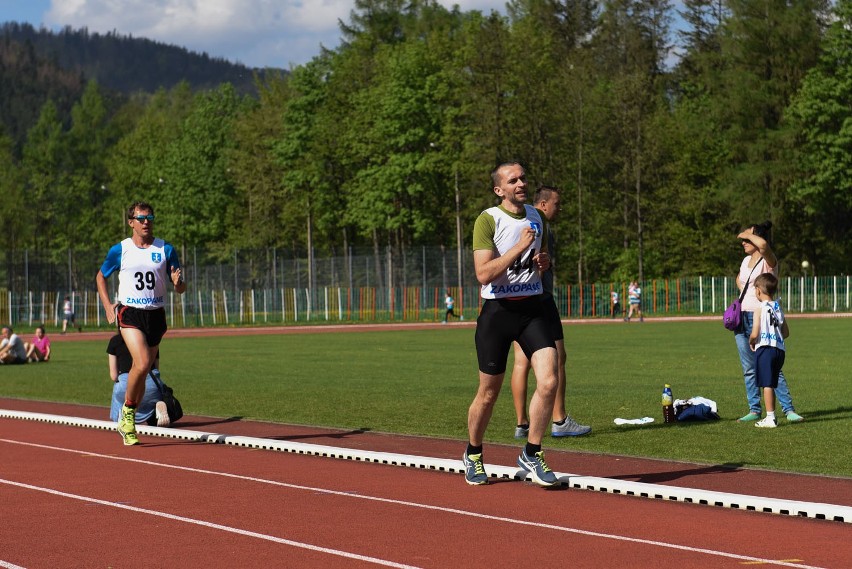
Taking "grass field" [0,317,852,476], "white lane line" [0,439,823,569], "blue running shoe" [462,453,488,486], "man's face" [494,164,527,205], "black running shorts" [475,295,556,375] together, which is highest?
"man's face" [494,164,527,205]

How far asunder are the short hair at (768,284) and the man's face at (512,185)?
5.08 m

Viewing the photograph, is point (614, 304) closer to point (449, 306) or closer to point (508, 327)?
point (449, 306)

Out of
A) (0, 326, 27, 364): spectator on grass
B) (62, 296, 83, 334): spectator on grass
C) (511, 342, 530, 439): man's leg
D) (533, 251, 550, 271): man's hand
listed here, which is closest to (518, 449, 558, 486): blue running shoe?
(533, 251, 550, 271): man's hand

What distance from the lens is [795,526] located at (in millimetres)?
8242

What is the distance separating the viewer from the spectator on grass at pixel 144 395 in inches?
598

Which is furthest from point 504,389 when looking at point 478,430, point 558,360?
point 478,430

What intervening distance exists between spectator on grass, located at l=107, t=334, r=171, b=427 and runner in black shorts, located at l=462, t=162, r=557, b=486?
6.25 m

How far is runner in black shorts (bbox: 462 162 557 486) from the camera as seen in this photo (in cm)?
969

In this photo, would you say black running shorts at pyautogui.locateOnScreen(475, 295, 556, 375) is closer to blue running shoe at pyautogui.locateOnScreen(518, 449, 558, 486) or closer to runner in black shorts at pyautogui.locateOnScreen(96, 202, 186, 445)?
blue running shoe at pyautogui.locateOnScreen(518, 449, 558, 486)

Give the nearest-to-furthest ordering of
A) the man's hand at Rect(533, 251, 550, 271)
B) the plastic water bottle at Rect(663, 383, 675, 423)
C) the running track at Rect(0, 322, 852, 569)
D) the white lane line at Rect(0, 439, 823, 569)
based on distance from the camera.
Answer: the white lane line at Rect(0, 439, 823, 569) < the running track at Rect(0, 322, 852, 569) < the man's hand at Rect(533, 251, 550, 271) < the plastic water bottle at Rect(663, 383, 675, 423)

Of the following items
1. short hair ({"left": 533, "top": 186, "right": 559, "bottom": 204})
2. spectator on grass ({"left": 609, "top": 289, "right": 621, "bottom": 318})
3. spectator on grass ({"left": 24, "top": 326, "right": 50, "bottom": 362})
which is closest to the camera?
short hair ({"left": 533, "top": 186, "right": 559, "bottom": 204})

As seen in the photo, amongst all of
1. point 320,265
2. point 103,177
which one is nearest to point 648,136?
point 320,265

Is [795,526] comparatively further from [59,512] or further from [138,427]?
[138,427]

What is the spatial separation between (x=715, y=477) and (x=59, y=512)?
4896mm
